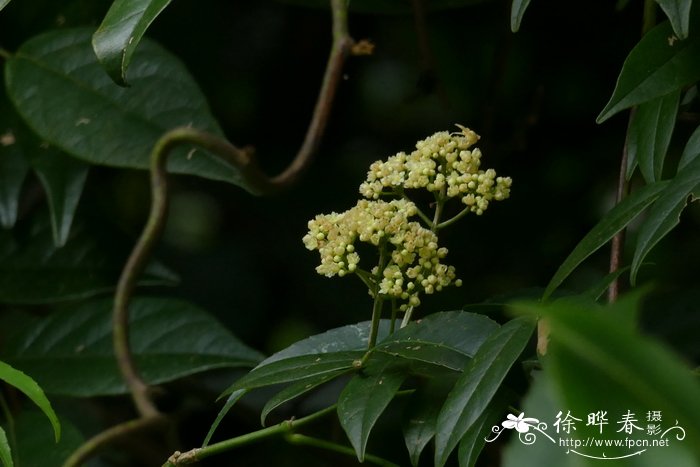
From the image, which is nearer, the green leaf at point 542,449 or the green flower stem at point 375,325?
the green leaf at point 542,449

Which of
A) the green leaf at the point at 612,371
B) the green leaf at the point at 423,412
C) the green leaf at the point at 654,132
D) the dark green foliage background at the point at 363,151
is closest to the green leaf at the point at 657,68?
the green leaf at the point at 654,132

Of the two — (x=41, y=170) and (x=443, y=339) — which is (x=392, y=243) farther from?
(x=41, y=170)

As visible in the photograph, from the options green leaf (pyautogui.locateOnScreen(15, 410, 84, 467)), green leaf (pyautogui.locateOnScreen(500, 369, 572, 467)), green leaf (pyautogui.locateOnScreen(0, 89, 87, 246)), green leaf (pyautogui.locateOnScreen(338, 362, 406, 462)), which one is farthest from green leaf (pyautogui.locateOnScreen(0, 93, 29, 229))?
green leaf (pyautogui.locateOnScreen(500, 369, 572, 467))

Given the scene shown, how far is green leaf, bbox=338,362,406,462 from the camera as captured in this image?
655mm

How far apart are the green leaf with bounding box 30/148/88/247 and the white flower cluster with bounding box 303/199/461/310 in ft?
1.61

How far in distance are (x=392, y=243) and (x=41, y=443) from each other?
1.64ft

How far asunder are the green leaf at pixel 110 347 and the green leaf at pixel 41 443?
71 mm

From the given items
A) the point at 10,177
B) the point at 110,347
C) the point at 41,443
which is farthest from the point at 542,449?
the point at 10,177

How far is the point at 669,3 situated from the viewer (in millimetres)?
694

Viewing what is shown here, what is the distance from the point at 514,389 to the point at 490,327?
5 centimetres

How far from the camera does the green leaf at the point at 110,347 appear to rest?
3.71 ft

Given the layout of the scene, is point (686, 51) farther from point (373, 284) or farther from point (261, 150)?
point (261, 150)

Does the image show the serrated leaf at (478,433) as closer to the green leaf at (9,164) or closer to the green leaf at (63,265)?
the green leaf at (63,265)

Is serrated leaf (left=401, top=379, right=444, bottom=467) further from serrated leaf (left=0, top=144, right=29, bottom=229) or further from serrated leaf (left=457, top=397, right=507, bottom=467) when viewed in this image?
serrated leaf (left=0, top=144, right=29, bottom=229)
